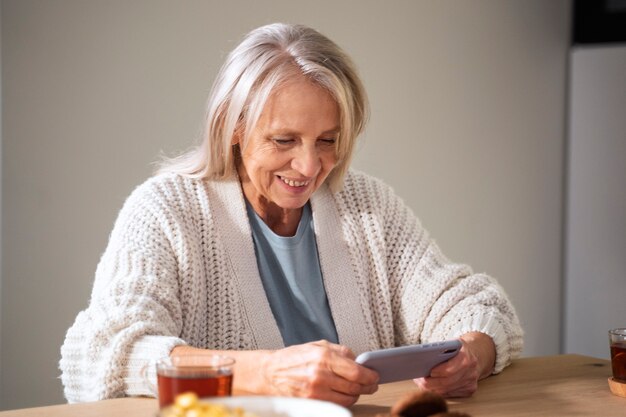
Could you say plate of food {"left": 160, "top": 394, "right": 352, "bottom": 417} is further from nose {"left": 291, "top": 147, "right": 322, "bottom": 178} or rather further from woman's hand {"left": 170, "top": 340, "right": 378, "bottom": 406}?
nose {"left": 291, "top": 147, "right": 322, "bottom": 178}

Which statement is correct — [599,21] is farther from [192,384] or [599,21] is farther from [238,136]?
[192,384]

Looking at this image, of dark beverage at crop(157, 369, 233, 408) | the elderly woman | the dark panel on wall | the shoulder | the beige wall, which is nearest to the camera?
dark beverage at crop(157, 369, 233, 408)

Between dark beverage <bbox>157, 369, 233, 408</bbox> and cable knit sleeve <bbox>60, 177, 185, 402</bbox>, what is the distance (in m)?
0.39

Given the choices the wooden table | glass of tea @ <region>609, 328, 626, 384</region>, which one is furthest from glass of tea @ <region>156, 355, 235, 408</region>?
glass of tea @ <region>609, 328, 626, 384</region>

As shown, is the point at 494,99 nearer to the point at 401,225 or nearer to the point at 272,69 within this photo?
the point at 401,225

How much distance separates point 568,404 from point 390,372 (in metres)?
0.30

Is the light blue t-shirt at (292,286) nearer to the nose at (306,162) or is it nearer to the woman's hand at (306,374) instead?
the nose at (306,162)

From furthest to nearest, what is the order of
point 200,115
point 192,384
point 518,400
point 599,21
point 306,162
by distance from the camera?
point 599,21, point 200,115, point 306,162, point 518,400, point 192,384

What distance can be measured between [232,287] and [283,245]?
0.19 meters

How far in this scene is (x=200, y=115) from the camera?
318 cm

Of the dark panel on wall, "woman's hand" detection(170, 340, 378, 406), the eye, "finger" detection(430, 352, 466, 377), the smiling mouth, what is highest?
the dark panel on wall

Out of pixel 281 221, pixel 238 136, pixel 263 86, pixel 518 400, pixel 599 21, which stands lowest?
pixel 518 400

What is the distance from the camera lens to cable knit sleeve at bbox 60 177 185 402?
5.08 feet

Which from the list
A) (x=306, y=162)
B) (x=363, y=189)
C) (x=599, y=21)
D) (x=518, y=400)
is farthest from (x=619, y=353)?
(x=599, y=21)
